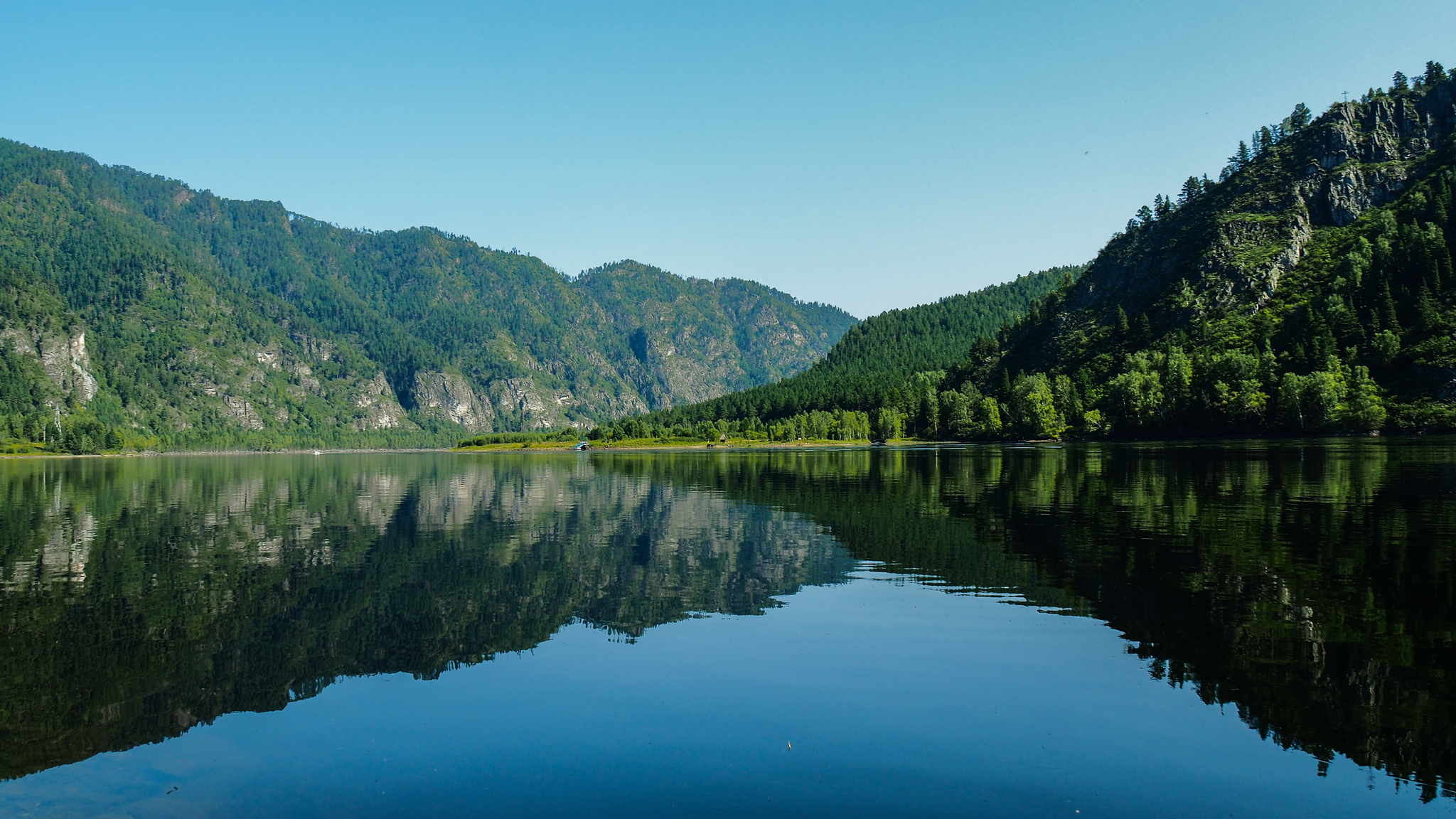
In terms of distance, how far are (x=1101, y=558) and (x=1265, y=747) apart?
71.8 ft

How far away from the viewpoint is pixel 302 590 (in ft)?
114

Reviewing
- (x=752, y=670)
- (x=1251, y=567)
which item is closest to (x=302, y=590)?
(x=752, y=670)

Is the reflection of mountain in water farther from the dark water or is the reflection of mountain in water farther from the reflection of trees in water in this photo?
the reflection of trees in water

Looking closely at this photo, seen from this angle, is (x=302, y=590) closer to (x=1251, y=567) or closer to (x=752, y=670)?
(x=752, y=670)

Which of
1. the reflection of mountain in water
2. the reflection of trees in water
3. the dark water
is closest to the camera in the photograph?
the dark water

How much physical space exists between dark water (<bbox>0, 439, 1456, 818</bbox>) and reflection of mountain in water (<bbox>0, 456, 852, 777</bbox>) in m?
0.18

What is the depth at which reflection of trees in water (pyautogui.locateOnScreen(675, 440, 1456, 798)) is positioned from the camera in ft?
60.7

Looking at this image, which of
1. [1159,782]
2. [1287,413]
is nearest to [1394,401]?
[1287,413]

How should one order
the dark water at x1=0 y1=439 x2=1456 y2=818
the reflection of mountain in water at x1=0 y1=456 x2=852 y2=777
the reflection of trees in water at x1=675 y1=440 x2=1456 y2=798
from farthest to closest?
the reflection of mountain in water at x1=0 y1=456 x2=852 y2=777 → the reflection of trees in water at x1=675 y1=440 x2=1456 y2=798 → the dark water at x1=0 y1=439 x2=1456 y2=818

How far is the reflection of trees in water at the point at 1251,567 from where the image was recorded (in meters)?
18.5

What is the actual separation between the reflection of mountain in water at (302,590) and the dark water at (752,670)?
0.60ft

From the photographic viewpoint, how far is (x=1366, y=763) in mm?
15797

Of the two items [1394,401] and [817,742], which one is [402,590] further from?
[1394,401]

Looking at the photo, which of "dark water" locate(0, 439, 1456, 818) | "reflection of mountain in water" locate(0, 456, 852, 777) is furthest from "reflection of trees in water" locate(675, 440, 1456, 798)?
"reflection of mountain in water" locate(0, 456, 852, 777)
